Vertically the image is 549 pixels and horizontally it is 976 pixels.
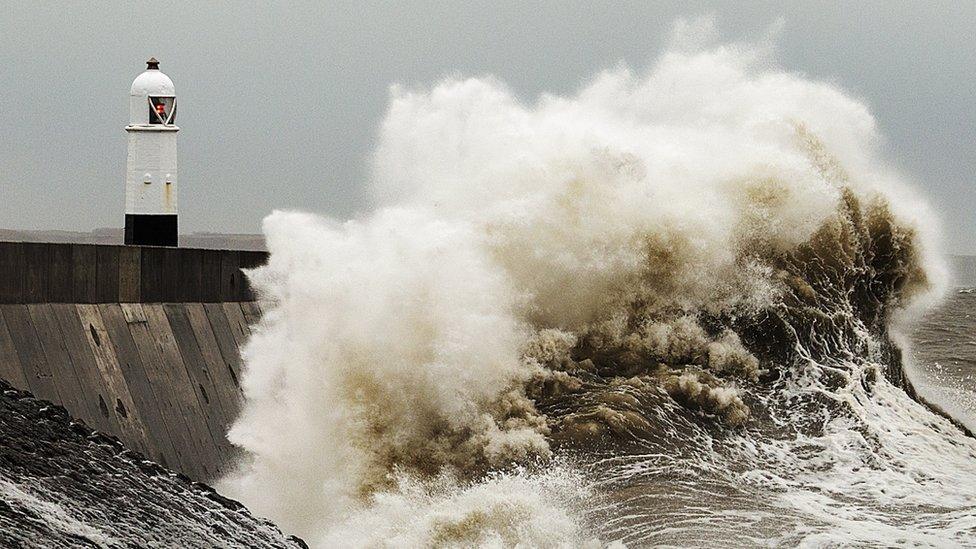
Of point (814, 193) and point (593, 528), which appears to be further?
point (814, 193)

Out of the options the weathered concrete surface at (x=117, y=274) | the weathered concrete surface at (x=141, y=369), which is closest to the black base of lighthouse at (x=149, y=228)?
the weathered concrete surface at (x=117, y=274)

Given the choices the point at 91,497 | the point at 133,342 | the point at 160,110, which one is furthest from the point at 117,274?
the point at 160,110

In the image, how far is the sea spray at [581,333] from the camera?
8.25 meters

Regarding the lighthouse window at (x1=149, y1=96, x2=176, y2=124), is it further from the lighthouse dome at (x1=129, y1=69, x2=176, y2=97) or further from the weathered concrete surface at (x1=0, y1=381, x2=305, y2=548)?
the weathered concrete surface at (x1=0, y1=381, x2=305, y2=548)

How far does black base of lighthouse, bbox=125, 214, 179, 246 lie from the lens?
1341 cm

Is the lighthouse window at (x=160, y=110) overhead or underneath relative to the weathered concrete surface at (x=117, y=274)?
overhead

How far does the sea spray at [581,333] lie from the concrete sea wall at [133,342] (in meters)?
0.34

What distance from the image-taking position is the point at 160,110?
1362cm

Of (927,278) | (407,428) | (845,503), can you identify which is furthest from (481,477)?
(927,278)

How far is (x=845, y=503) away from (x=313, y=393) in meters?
3.56

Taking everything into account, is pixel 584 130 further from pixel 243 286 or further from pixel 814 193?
pixel 243 286

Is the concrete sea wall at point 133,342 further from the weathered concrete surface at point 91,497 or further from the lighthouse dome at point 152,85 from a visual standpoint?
the lighthouse dome at point 152,85

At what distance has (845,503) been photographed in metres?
8.27

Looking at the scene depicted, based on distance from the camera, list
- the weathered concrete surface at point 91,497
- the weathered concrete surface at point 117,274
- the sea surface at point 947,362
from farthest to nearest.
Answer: the sea surface at point 947,362, the weathered concrete surface at point 117,274, the weathered concrete surface at point 91,497
